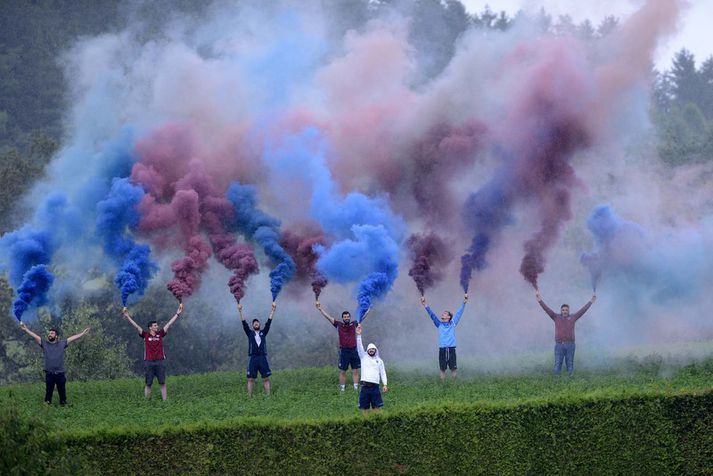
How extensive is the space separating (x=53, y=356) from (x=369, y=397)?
8.31 metres

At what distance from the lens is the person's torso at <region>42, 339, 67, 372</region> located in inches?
1062

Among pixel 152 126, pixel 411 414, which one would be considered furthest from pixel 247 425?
pixel 152 126

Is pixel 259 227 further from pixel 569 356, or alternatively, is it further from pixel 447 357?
pixel 569 356

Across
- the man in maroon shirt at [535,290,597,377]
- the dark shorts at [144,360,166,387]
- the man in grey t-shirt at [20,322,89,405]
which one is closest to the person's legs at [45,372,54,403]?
the man in grey t-shirt at [20,322,89,405]

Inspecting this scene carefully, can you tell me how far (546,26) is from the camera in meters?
35.0

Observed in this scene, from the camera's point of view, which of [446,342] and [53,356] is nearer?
[53,356]

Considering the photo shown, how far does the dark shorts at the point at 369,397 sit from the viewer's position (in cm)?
2300

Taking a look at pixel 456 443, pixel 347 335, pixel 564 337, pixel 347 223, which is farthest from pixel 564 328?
pixel 456 443

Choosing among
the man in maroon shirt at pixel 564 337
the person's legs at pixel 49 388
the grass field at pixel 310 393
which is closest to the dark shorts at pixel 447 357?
the grass field at pixel 310 393

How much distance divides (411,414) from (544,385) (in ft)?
20.9

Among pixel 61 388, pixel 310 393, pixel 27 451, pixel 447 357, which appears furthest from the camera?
pixel 447 357

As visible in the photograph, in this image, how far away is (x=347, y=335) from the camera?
91.6 feet

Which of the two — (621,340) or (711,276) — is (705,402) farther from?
(621,340)

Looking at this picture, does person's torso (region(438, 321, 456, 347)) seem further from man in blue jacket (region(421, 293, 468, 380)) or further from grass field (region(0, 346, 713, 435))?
grass field (region(0, 346, 713, 435))
